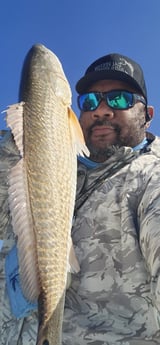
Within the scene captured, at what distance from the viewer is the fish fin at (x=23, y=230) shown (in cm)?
304

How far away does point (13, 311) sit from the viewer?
404 centimetres

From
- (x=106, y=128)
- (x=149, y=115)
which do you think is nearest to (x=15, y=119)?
(x=106, y=128)

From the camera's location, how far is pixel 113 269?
158 inches

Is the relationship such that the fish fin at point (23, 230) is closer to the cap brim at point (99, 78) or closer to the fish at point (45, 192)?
the fish at point (45, 192)

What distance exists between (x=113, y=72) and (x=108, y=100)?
1.19 feet

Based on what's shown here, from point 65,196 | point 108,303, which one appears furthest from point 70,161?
point 108,303

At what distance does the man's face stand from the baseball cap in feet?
0.24

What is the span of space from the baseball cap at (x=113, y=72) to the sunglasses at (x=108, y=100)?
0.16 meters

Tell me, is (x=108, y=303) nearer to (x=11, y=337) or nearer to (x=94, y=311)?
(x=94, y=311)

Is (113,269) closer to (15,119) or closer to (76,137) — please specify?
(76,137)

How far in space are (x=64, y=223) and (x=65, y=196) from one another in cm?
18

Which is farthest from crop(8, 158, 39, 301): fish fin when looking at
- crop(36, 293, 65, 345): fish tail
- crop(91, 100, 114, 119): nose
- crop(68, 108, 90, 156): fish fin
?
crop(91, 100, 114, 119): nose

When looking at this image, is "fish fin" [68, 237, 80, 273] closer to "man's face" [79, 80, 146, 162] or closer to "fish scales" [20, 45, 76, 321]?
"fish scales" [20, 45, 76, 321]

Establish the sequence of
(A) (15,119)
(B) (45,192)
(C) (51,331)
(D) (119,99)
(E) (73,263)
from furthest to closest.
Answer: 1. (D) (119,99)
2. (E) (73,263)
3. (A) (15,119)
4. (B) (45,192)
5. (C) (51,331)
